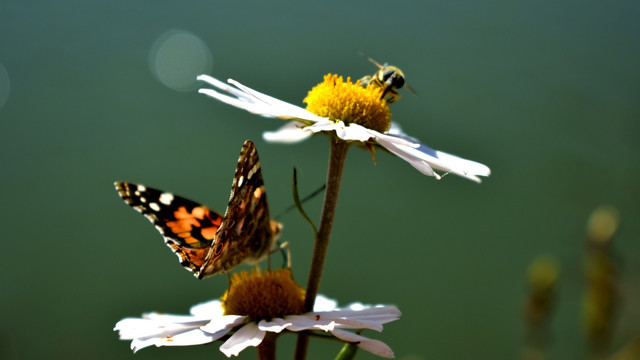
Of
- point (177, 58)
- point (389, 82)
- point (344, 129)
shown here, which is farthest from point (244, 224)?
point (177, 58)

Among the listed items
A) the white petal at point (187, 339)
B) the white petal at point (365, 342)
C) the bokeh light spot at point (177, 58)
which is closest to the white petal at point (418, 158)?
the white petal at point (365, 342)

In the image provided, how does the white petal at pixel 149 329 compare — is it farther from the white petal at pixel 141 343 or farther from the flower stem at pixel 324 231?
the flower stem at pixel 324 231

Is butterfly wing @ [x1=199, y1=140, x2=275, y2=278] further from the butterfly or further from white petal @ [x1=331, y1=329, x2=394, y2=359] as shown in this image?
white petal @ [x1=331, y1=329, x2=394, y2=359]

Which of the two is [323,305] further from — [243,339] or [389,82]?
[389,82]

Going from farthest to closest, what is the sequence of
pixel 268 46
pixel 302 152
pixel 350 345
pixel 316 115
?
pixel 268 46 → pixel 302 152 → pixel 316 115 → pixel 350 345
